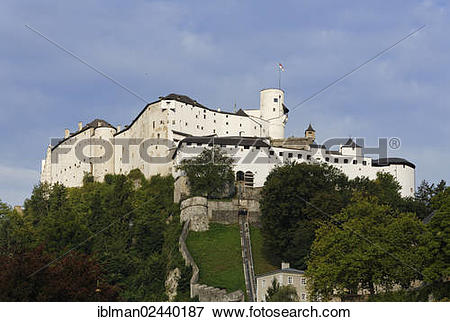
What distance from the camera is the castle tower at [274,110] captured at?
118 meters

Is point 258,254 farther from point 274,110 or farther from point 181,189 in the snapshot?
point 274,110

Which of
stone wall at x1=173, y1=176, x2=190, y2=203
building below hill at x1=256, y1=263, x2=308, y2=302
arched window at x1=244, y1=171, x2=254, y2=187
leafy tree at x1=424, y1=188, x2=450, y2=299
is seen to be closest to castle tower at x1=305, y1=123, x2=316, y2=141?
arched window at x1=244, y1=171, x2=254, y2=187

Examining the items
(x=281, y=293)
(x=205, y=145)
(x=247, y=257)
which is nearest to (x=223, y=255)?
(x=247, y=257)

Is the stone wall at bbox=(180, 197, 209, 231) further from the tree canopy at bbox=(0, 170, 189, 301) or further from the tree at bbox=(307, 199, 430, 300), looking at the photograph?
the tree at bbox=(307, 199, 430, 300)

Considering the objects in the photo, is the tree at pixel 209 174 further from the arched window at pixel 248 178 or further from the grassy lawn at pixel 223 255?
the arched window at pixel 248 178

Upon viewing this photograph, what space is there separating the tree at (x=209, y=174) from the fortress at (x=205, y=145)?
651 cm

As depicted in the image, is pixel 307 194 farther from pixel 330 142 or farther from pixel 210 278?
pixel 330 142

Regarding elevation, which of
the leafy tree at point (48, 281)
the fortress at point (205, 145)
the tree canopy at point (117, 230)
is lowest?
the leafy tree at point (48, 281)

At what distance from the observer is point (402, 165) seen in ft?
347

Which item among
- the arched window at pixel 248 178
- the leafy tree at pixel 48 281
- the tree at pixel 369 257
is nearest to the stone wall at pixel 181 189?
the arched window at pixel 248 178

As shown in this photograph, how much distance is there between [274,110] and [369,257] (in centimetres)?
6950
